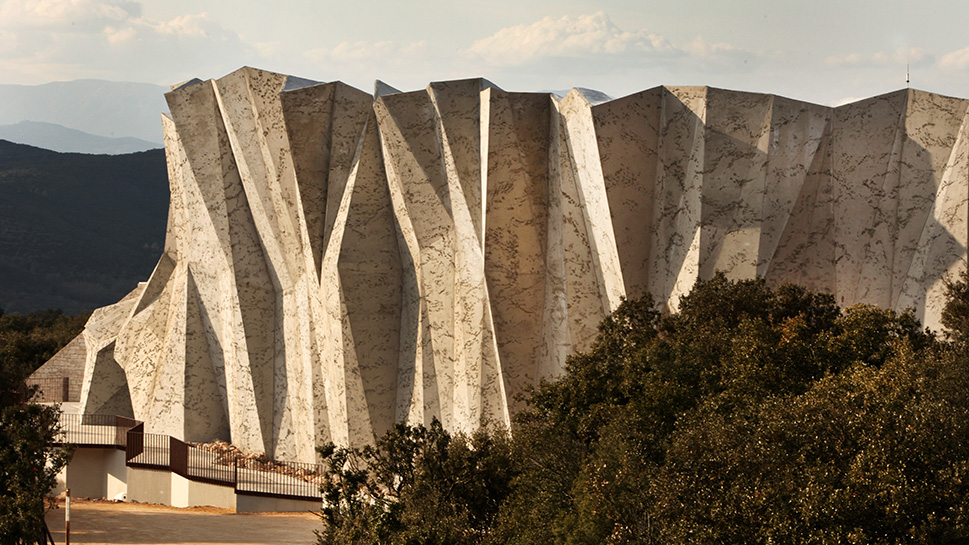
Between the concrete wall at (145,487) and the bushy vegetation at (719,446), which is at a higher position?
the bushy vegetation at (719,446)

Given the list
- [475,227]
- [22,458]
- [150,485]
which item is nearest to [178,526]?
[150,485]

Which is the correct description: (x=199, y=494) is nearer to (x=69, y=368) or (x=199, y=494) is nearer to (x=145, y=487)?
(x=145, y=487)

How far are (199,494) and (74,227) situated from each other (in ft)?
258

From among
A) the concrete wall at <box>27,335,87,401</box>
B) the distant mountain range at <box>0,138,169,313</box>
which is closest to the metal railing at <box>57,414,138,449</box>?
the concrete wall at <box>27,335,87,401</box>

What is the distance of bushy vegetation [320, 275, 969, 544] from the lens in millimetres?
10195

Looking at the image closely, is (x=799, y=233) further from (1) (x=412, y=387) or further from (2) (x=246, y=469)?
(2) (x=246, y=469)

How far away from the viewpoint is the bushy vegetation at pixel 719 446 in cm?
1020

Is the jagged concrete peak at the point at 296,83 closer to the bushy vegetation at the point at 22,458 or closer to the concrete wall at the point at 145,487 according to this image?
the bushy vegetation at the point at 22,458

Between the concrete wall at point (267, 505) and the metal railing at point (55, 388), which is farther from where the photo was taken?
the metal railing at point (55, 388)

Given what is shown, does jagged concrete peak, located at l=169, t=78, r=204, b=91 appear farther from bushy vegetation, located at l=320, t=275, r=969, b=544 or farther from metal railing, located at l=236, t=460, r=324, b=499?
bushy vegetation, located at l=320, t=275, r=969, b=544

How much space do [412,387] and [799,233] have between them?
1006cm

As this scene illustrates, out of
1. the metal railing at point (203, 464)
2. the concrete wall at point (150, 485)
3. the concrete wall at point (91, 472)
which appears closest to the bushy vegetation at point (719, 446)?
the metal railing at point (203, 464)

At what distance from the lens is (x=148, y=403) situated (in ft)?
96.6

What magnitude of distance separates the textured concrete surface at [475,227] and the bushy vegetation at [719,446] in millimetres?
2197
